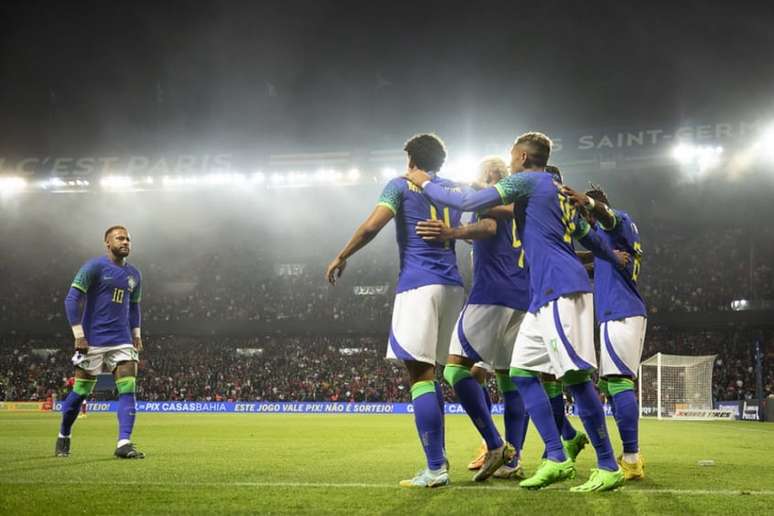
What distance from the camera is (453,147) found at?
33094 mm

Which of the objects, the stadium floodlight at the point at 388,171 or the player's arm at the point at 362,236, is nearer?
the player's arm at the point at 362,236

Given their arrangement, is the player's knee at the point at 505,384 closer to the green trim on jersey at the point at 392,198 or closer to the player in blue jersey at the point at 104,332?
the green trim on jersey at the point at 392,198

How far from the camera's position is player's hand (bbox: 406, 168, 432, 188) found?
541cm

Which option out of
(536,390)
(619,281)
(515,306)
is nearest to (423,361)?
(536,390)

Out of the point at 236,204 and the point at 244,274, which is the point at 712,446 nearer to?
the point at 236,204

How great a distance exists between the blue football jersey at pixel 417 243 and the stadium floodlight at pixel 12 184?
35459mm

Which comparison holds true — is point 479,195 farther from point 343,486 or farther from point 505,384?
point 343,486

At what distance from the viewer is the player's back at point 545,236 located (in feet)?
16.5

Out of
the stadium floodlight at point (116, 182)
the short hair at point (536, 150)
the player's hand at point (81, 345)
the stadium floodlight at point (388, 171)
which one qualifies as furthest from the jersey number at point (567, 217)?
the stadium floodlight at point (116, 182)

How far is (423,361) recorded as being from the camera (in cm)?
514

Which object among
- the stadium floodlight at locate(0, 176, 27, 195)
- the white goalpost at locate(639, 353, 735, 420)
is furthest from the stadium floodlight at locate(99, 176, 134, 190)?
the white goalpost at locate(639, 353, 735, 420)

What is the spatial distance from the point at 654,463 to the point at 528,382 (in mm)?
3516

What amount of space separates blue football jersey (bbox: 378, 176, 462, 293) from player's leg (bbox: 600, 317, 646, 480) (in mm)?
1710

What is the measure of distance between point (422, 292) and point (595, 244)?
5.03ft
